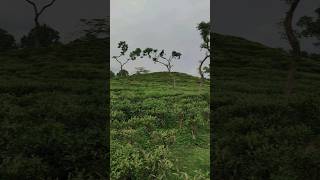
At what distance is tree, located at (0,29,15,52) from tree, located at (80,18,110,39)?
1566cm

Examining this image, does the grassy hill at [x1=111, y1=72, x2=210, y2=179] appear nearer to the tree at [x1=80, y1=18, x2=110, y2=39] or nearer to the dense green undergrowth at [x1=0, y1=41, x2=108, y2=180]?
the dense green undergrowth at [x1=0, y1=41, x2=108, y2=180]

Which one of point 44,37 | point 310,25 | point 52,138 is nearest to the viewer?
point 52,138

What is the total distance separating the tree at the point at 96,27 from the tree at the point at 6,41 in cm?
1566

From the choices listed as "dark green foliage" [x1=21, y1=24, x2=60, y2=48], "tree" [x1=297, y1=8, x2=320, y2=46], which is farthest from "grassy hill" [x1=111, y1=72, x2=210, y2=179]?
"dark green foliage" [x1=21, y1=24, x2=60, y2=48]

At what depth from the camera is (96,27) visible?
107312 millimetres

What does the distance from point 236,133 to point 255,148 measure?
218 cm

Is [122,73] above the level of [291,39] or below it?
below

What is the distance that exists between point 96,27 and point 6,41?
801 inches

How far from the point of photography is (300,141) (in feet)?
59.9

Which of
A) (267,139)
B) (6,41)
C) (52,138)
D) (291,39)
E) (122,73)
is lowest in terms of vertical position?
(267,139)

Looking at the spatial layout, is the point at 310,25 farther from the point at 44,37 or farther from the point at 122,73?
the point at 122,73

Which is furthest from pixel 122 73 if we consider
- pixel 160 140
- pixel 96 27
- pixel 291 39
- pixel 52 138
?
pixel 52 138

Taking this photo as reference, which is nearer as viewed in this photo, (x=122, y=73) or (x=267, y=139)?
(x=267, y=139)

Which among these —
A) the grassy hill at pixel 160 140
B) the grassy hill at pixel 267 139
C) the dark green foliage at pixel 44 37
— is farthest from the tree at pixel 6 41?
the grassy hill at pixel 267 139
